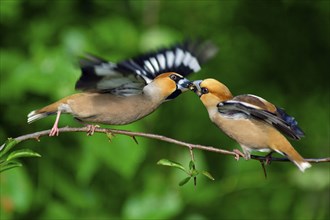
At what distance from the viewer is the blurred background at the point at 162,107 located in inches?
233

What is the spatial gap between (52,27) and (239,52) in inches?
72.6

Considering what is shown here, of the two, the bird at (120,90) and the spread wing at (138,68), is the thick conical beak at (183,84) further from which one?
the spread wing at (138,68)

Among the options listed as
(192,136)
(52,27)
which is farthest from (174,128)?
(52,27)

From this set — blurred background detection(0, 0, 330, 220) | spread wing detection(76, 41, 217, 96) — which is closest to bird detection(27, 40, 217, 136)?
spread wing detection(76, 41, 217, 96)

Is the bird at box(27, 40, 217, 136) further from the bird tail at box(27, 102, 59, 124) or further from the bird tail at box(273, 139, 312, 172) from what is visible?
the bird tail at box(273, 139, 312, 172)

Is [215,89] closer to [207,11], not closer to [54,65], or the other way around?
[54,65]

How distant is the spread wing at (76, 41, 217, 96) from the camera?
3.77 metres

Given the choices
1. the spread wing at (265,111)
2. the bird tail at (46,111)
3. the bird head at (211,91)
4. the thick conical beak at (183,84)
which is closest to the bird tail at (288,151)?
the spread wing at (265,111)

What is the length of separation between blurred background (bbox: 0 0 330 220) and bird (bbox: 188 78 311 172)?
1571 mm

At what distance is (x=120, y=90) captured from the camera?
4293 millimetres

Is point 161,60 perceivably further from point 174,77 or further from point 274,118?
point 274,118

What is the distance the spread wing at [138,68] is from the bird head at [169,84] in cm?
8

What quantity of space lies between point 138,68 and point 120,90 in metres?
0.33

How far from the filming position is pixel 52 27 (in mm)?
6746
